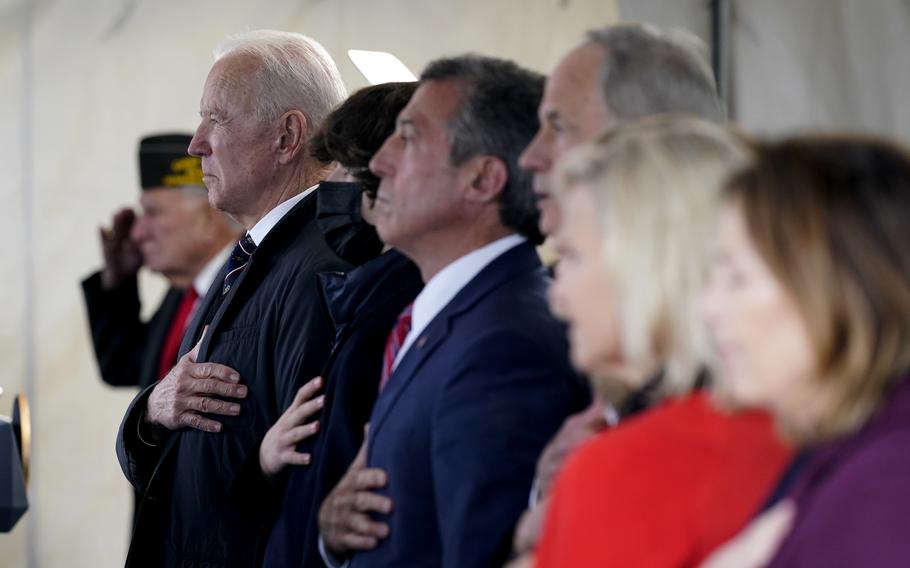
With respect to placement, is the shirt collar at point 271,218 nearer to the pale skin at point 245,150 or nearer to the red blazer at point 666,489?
the pale skin at point 245,150

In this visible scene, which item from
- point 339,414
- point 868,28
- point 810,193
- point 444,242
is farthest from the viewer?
point 868,28

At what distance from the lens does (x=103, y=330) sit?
4.74m

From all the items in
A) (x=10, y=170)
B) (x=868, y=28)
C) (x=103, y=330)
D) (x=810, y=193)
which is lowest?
(x=103, y=330)

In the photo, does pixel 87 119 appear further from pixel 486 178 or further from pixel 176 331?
pixel 486 178

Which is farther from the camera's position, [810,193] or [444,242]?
[444,242]

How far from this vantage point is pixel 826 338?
1.31m

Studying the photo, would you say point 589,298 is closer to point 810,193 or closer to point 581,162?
point 581,162

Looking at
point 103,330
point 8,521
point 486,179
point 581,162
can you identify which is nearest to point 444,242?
point 486,179

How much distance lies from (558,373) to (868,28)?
8.40 feet

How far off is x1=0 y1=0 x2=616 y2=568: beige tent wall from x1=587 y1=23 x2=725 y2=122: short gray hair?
2.61 meters

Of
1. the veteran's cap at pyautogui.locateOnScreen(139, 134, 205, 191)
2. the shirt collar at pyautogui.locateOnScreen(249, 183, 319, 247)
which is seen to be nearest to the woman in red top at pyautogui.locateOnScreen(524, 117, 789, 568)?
the shirt collar at pyautogui.locateOnScreen(249, 183, 319, 247)

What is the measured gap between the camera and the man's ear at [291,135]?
3094mm

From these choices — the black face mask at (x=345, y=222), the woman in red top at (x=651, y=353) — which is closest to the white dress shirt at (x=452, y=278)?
the black face mask at (x=345, y=222)

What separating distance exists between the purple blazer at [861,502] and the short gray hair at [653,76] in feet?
2.40
